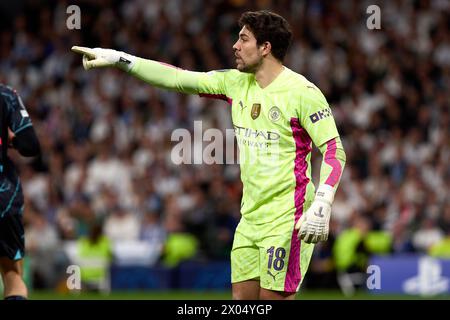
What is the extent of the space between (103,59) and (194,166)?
34.0 ft

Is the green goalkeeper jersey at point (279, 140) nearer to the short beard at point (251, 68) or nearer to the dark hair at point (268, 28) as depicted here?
the short beard at point (251, 68)

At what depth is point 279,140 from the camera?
669cm

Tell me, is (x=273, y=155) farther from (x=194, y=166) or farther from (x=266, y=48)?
(x=194, y=166)

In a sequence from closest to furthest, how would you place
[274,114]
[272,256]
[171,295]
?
[272,256], [274,114], [171,295]

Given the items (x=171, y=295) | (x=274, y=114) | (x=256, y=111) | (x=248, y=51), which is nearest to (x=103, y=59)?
(x=248, y=51)

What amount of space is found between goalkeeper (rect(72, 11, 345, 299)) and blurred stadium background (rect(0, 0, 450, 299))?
770 centimetres

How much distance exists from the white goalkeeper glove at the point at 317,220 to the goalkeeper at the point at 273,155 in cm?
1

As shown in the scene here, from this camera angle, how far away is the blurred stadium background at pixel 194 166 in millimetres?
15531

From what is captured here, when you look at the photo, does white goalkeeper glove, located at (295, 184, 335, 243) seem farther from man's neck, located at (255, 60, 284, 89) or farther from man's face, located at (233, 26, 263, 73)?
man's face, located at (233, 26, 263, 73)

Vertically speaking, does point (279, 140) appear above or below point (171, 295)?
above

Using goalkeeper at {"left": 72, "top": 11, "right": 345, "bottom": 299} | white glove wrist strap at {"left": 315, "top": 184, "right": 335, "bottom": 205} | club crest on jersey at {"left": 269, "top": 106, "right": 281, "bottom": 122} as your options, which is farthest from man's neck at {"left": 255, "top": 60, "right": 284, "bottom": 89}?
white glove wrist strap at {"left": 315, "top": 184, "right": 335, "bottom": 205}

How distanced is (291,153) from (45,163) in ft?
38.1

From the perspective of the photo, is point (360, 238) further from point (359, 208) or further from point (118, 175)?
point (118, 175)

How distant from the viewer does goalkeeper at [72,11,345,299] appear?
656cm
